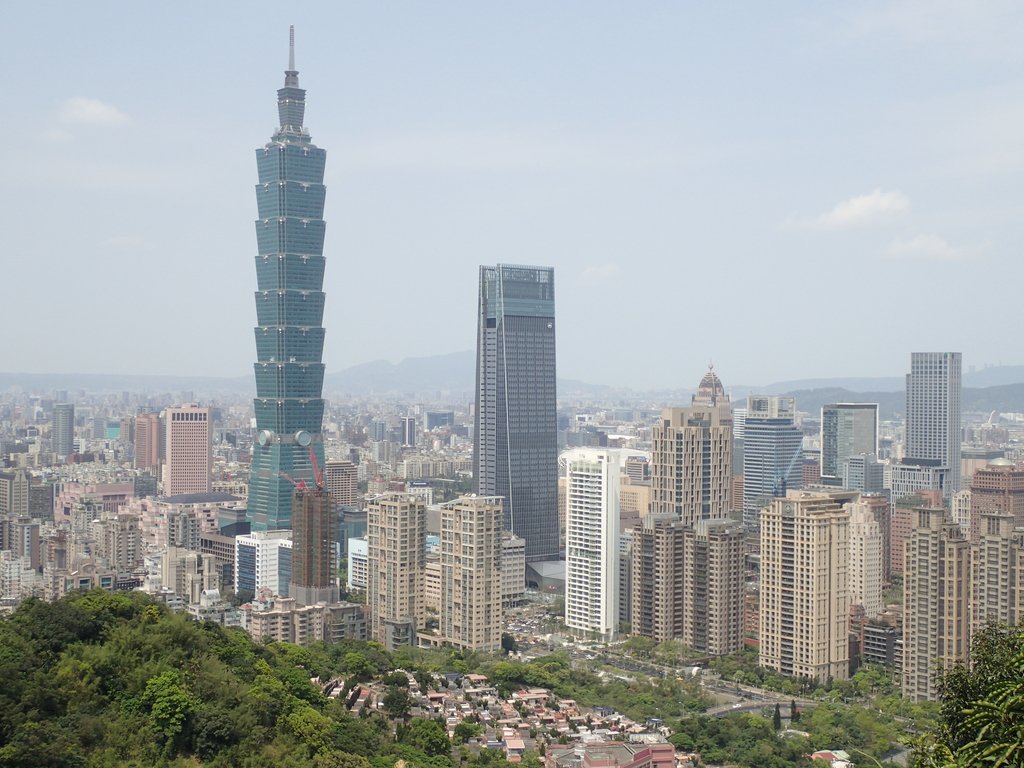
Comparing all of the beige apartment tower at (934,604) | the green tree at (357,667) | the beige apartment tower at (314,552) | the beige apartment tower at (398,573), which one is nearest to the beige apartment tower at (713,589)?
the beige apartment tower at (934,604)

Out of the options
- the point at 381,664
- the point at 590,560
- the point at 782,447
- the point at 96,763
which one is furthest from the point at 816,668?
the point at 782,447

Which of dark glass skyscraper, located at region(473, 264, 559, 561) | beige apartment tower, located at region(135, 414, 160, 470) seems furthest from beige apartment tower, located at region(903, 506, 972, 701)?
beige apartment tower, located at region(135, 414, 160, 470)

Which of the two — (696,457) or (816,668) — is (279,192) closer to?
(696,457)

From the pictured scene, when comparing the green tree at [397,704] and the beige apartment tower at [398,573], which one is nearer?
the green tree at [397,704]

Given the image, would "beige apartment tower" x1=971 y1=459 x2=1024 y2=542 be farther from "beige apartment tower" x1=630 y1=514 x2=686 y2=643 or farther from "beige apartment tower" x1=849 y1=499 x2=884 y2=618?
"beige apartment tower" x1=630 y1=514 x2=686 y2=643

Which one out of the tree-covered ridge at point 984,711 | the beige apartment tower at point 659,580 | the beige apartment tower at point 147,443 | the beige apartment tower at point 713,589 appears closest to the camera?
the tree-covered ridge at point 984,711

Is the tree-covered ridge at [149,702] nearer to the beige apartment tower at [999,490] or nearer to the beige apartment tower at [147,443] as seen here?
the beige apartment tower at [999,490]
